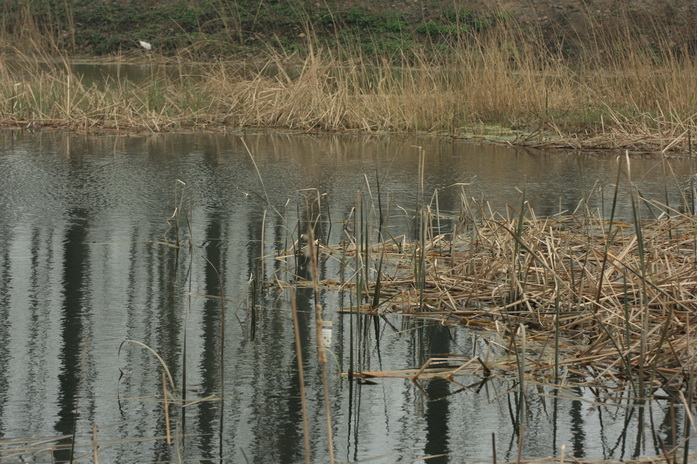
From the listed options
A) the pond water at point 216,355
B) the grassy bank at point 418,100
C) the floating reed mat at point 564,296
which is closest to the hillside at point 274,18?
the grassy bank at point 418,100

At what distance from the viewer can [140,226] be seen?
5332 millimetres

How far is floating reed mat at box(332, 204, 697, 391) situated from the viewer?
322 cm

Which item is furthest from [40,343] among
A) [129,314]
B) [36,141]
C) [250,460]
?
[36,141]

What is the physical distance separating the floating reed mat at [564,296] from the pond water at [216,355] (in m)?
0.16

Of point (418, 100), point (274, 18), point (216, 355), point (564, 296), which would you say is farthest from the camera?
point (274, 18)

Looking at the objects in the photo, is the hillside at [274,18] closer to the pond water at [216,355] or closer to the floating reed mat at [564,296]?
the pond water at [216,355]

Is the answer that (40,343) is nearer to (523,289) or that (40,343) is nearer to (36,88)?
(523,289)

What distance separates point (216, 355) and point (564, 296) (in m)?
1.36

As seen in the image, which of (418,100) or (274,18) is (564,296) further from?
(274,18)

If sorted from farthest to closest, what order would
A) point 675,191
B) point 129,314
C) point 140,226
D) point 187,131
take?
point 187,131 < point 675,191 < point 140,226 < point 129,314

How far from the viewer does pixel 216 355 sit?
3.33 meters

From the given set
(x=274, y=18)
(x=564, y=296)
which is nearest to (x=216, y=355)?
(x=564, y=296)

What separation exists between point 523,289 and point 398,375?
94cm

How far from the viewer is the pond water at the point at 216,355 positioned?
8.64ft
